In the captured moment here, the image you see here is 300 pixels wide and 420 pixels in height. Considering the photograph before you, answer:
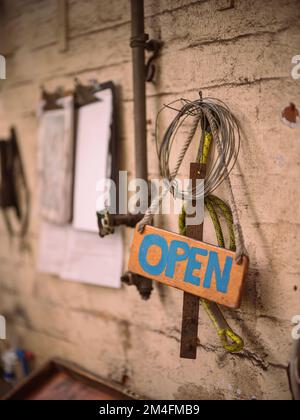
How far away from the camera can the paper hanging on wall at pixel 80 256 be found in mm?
1761

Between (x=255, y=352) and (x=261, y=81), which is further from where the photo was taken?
(x=255, y=352)

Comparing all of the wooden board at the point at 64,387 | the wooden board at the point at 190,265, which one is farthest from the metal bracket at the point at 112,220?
the wooden board at the point at 64,387

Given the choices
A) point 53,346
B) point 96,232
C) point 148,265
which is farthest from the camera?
point 53,346

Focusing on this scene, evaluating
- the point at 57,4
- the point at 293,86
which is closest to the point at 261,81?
the point at 293,86

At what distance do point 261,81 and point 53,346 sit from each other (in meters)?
1.83

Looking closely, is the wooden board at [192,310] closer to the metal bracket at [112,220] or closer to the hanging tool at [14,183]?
the metal bracket at [112,220]

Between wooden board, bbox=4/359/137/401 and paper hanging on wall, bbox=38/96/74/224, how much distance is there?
2.65 feet

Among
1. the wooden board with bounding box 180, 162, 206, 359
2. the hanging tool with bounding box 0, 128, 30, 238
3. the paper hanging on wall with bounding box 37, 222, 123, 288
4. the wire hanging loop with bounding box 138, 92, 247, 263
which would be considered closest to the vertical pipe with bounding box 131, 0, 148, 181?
the wire hanging loop with bounding box 138, 92, 247, 263

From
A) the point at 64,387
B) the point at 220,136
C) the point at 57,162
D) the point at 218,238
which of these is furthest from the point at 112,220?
the point at 64,387

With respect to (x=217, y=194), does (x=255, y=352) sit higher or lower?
lower

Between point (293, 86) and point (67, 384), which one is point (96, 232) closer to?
point (67, 384)

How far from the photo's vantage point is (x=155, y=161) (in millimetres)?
1585

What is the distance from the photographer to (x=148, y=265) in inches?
53.3

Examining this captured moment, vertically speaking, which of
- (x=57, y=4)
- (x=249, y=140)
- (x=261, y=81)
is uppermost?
(x=57, y=4)
